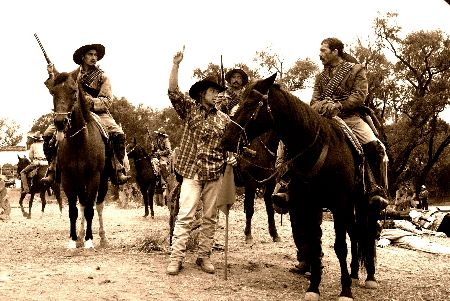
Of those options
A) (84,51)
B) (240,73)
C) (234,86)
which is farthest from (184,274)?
(84,51)

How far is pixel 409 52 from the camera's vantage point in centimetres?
3609

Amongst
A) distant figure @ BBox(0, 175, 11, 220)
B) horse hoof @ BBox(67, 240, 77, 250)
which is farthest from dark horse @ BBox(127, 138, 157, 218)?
horse hoof @ BBox(67, 240, 77, 250)

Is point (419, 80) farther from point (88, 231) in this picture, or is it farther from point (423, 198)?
point (88, 231)

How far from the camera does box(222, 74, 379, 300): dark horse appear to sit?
618 cm

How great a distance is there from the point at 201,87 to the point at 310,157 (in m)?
2.17

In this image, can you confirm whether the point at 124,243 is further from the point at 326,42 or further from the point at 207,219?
the point at 326,42

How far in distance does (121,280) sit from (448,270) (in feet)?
19.1

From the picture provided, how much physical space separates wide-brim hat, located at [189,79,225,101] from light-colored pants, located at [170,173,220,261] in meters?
1.24

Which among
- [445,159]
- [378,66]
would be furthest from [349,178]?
[445,159]

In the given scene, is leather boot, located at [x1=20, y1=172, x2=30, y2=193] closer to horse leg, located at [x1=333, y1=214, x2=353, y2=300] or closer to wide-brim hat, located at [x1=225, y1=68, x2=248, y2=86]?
wide-brim hat, located at [x1=225, y1=68, x2=248, y2=86]

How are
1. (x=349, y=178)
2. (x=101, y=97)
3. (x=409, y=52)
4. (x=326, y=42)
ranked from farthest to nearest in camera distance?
(x=409, y=52) < (x=101, y=97) < (x=326, y=42) < (x=349, y=178)

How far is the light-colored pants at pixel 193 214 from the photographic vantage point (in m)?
7.71

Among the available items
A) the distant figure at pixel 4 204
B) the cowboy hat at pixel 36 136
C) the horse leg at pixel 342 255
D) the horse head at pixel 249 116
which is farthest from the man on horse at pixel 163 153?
the horse head at pixel 249 116

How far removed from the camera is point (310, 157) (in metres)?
6.48
